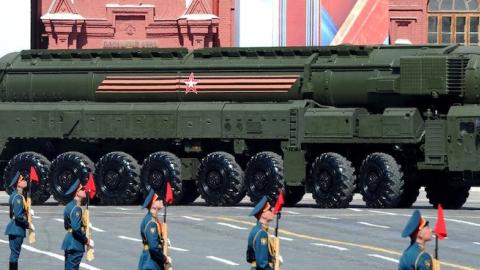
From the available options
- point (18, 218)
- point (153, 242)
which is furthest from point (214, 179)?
point (153, 242)

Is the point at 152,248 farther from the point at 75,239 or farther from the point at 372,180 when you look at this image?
the point at 372,180

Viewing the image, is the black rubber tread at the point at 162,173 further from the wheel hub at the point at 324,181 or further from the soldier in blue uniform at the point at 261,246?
the soldier in blue uniform at the point at 261,246

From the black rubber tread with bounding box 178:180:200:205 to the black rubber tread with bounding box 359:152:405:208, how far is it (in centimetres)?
604

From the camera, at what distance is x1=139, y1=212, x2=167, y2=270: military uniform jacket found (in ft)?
92.1

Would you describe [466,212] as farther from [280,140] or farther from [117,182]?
[117,182]

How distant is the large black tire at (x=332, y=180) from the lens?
49312mm

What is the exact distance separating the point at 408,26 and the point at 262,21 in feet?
19.8

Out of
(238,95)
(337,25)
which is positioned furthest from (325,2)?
(238,95)

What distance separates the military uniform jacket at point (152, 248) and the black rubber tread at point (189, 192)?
965 inches

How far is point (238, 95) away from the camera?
53.2m

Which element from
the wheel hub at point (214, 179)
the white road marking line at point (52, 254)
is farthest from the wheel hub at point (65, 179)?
the white road marking line at point (52, 254)

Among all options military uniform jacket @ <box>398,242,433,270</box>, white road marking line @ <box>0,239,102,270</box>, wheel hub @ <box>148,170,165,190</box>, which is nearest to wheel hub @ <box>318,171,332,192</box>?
wheel hub @ <box>148,170,165,190</box>

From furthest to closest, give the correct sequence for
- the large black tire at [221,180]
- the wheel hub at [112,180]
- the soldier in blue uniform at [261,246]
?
the wheel hub at [112,180], the large black tire at [221,180], the soldier in blue uniform at [261,246]

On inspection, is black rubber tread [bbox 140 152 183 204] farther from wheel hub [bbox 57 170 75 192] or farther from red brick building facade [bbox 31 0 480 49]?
red brick building facade [bbox 31 0 480 49]
